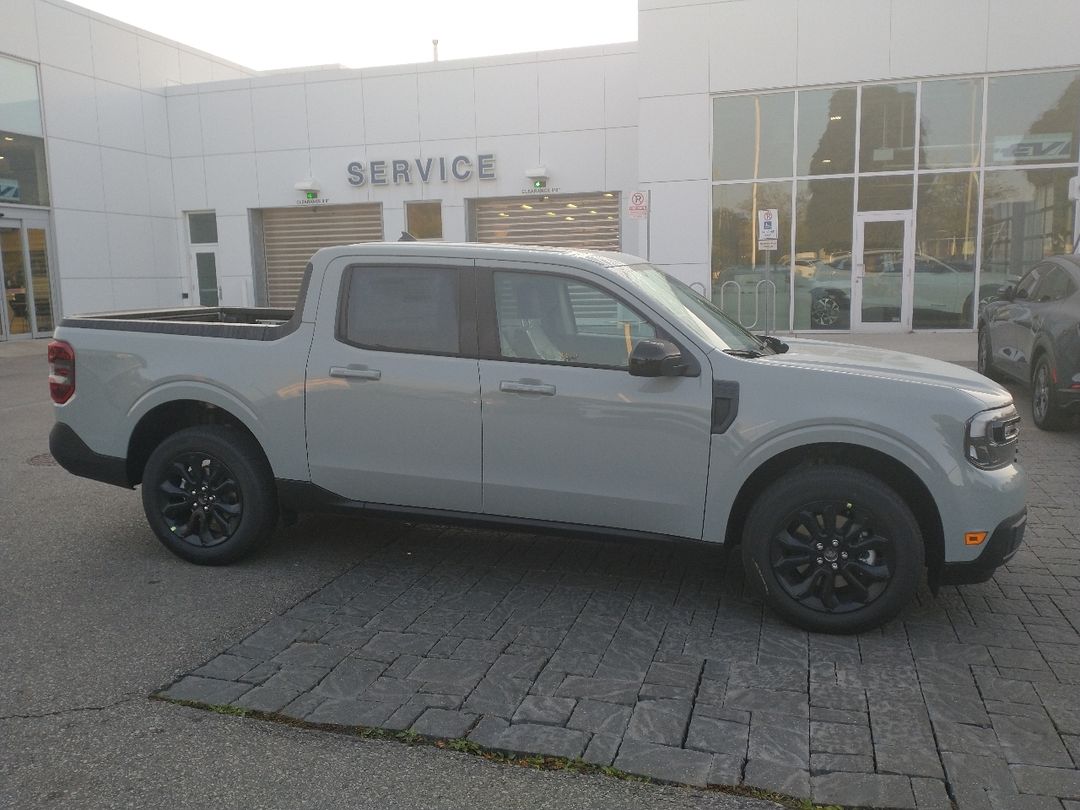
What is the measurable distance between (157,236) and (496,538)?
23553 mm

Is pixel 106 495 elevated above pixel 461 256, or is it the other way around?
pixel 461 256

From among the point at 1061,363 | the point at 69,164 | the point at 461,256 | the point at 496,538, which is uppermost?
the point at 69,164

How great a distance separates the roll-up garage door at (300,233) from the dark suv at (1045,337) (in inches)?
687

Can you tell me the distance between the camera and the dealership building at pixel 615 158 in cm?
1842

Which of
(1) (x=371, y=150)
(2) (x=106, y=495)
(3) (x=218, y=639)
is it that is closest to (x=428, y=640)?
(3) (x=218, y=639)

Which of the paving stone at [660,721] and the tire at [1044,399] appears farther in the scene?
the tire at [1044,399]

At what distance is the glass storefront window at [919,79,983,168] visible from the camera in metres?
18.4

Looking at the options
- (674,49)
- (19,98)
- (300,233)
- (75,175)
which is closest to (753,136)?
(674,49)

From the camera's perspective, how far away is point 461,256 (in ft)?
15.8

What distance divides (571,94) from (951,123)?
8.66 metres

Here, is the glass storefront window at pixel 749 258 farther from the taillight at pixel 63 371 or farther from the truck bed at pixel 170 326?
the taillight at pixel 63 371

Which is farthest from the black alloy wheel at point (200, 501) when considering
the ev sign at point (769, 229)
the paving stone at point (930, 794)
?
the ev sign at point (769, 229)

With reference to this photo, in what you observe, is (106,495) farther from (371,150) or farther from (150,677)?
(371,150)

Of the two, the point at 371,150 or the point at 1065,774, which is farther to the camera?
the point at 371,150
